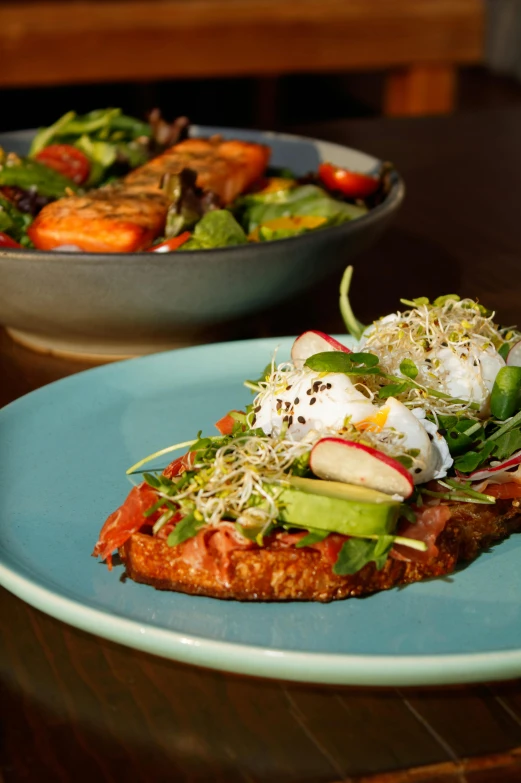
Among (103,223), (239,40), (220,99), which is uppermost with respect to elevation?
(103,223)

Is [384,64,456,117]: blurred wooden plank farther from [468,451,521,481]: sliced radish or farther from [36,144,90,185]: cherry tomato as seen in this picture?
[468,451,521,481]: sliced radish

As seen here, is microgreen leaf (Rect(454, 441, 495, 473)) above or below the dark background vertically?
above

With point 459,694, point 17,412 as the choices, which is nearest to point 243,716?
point 459,694

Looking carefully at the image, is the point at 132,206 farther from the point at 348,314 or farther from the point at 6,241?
the point at 348,314

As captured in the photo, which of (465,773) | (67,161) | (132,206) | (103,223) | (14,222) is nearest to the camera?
(465,773)

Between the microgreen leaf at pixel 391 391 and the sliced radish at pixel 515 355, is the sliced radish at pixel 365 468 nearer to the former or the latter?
the microgreen leaf at pixel 391 391

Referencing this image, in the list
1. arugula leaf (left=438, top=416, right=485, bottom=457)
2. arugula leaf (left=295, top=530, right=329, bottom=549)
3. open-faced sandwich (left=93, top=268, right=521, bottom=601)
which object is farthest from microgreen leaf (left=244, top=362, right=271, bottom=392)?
arugula leaf (left=295, top=530, right=329, bottom=549)

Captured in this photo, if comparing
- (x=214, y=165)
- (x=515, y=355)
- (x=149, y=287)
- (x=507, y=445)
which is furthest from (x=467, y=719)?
(x=214, y=165)
